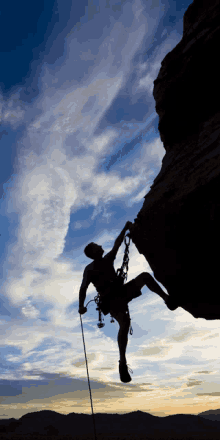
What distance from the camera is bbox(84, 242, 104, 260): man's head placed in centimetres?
788

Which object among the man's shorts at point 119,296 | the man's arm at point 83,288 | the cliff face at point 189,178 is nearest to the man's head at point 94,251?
the man's arm at point 83,288

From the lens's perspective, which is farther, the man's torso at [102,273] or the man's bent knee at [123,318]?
the man's torso at [102,273]

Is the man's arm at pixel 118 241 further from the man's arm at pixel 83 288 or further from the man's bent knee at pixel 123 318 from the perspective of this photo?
the man's bent knee at pixel 123 318

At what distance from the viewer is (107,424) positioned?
201 feet

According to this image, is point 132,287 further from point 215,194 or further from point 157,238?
point 215,194

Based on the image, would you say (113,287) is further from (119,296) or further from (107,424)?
(107,424)

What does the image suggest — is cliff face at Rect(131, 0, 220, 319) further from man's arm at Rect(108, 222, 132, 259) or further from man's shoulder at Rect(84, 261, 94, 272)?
man's shoulder at Rect(84, 261, 94, 272)

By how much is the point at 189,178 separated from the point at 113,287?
375cm

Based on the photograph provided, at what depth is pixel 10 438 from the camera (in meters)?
37.8

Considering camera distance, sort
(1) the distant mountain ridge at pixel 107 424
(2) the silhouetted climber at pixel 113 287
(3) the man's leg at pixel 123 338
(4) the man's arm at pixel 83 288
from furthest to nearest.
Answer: (1) the distant mountain ridge at pixel 107 424, (4) the man's arm at pixel 83 288, (2) the silhouetted climber at pixel 113 287, (3) the man's leg at pixel 123 338

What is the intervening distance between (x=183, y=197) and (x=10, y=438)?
48.4 m

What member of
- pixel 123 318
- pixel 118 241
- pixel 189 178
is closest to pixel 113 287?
pixel 123 318

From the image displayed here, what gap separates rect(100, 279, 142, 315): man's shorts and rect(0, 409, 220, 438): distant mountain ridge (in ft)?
164

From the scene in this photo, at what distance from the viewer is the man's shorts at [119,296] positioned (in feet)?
24.1
